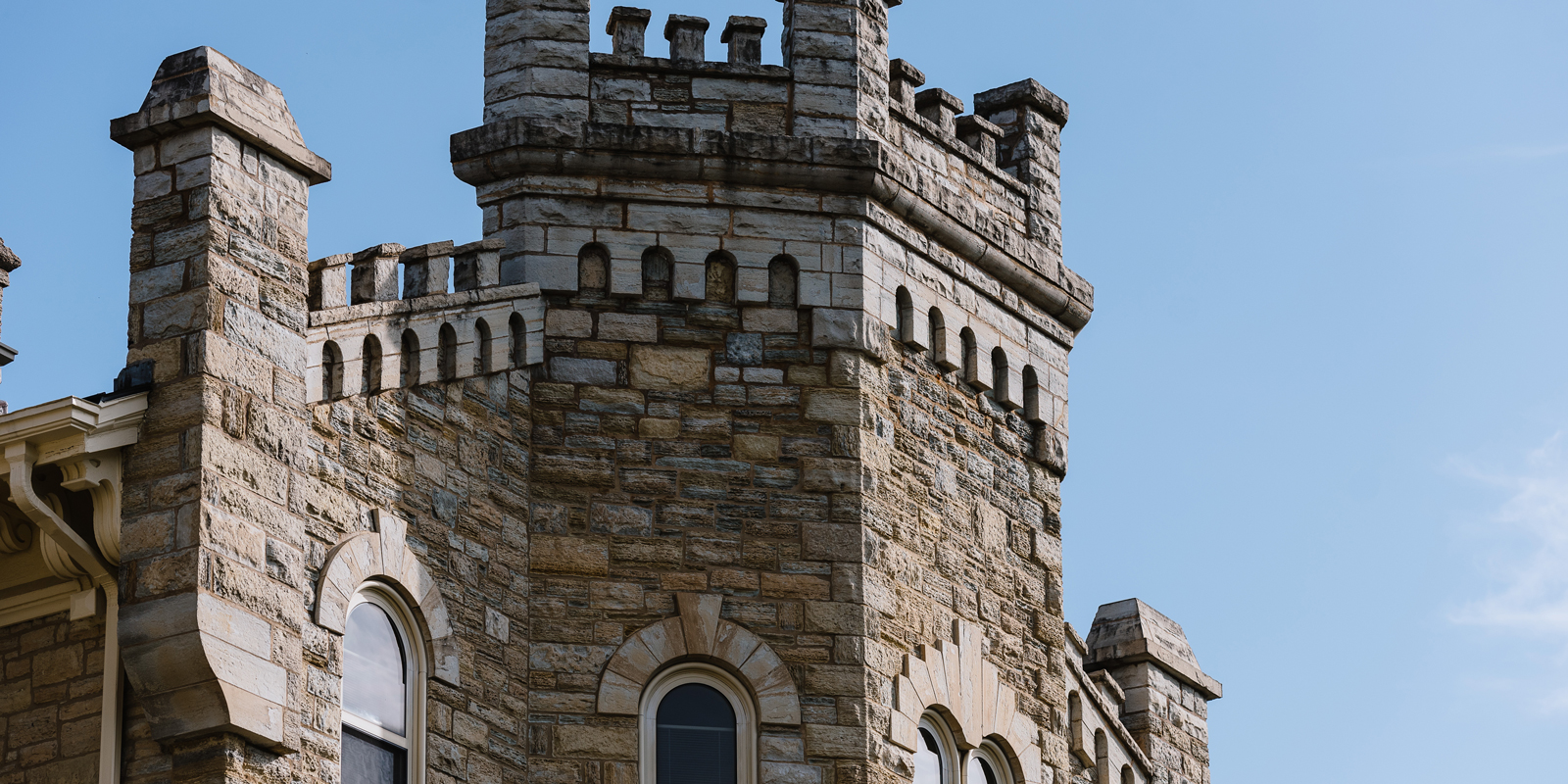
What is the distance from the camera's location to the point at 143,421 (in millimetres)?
13297

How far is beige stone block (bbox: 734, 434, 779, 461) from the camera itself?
1595 cm

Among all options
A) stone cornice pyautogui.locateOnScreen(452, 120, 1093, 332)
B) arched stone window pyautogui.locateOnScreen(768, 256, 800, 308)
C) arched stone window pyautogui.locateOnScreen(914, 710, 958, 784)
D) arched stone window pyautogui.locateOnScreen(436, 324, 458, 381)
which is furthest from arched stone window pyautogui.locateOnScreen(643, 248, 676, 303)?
arched stone window pyautogui.locateOnScreen(914, 710, 958, 784)

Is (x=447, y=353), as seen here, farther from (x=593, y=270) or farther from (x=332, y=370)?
(x=593, y=270)

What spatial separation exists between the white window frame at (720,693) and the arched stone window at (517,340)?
82.2 inches

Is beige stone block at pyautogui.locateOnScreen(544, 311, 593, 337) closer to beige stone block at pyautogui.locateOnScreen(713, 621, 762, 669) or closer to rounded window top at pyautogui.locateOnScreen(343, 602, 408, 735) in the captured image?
beige stone block at pyautogui.locateOnScreen(713, 621, 762, 669)

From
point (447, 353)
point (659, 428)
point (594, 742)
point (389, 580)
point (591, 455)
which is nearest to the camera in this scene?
point (389, 580)

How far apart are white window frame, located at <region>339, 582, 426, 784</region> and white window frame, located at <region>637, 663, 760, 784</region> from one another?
142 cm

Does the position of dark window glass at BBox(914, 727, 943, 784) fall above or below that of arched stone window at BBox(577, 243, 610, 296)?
below

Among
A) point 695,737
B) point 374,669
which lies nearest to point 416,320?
point 374,669

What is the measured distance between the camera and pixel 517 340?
51.9 feet

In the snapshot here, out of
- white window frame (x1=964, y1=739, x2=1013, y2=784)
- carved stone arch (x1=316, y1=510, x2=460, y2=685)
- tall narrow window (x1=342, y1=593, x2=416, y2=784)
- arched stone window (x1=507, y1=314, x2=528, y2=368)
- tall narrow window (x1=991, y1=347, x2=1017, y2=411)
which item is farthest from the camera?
tall narrow window (x1=991, y1=347, x2=1017, y2=411)

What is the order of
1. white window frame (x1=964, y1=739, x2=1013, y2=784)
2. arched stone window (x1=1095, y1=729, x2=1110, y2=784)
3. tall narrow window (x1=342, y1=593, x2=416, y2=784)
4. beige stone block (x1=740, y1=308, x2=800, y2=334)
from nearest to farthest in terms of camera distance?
tall narrow window (x1=342, y1=593, x2=416, y2=784) → beige stone block (x1=740, y1=308, x2=800, y2=334) → white window frame (x1=964, y1=739, x2=1013, y2=784) → arched stone window (x1=1095, y1=729, x2=1110, y2=784)

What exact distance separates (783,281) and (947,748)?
3.11 metres

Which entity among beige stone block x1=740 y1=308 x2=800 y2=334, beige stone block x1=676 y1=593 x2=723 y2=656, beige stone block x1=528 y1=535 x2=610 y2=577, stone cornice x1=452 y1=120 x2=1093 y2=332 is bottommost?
beige stone block x1=676 y1=593 x2=723 y2=656
